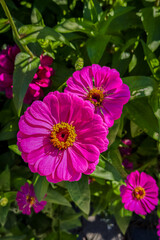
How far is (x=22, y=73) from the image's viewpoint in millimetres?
773

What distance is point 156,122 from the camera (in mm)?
867

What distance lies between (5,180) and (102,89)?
676 mm

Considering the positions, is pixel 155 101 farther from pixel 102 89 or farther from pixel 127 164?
pixel 127 164

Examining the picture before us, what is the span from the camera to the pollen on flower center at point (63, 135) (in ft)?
2.08

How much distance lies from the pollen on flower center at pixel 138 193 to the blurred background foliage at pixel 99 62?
74mm

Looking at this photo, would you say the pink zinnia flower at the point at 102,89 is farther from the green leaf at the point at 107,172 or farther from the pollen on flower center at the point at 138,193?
the pollen on flower center at the point at 138,193

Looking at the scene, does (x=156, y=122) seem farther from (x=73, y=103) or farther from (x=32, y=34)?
(x=32, y=34)

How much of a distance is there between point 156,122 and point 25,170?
719 millimetres

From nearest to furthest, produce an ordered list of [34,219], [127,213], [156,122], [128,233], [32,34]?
[32,34] < [156,122] < [127,213] < [34,219] < [128,233]

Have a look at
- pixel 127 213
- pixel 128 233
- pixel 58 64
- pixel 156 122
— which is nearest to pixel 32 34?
pixel 58 64

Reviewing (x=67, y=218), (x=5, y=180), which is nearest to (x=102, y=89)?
(x=5, y=180)

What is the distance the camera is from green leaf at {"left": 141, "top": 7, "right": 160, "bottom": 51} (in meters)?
0.90

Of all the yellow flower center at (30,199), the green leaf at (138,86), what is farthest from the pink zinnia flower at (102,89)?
the yellow flower center at (30,199)

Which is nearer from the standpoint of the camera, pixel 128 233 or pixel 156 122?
pixel 156 122
